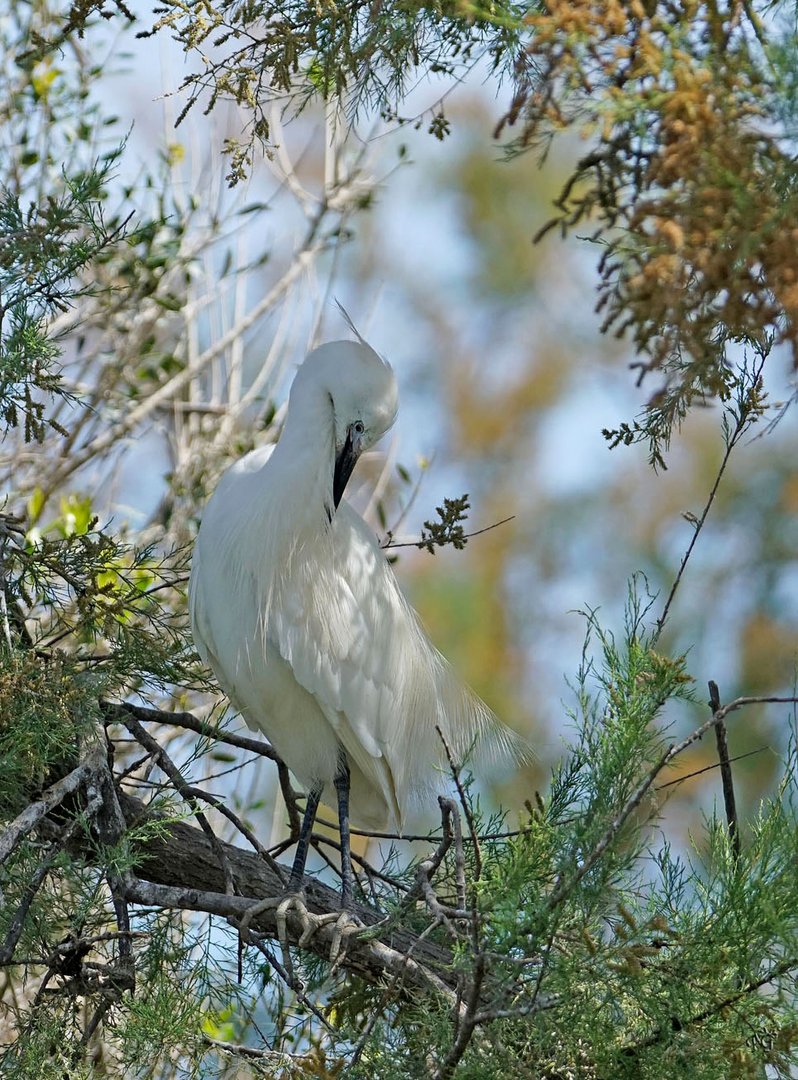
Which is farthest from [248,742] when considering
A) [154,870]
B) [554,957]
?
[554,957]

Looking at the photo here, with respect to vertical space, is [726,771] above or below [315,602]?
below

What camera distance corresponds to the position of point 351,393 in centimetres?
225

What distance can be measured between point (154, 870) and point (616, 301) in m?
1.30

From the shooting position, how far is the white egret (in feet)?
7.54

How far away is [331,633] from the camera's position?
2373mm

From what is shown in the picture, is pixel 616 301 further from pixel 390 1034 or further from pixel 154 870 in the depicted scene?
pixel 154 870

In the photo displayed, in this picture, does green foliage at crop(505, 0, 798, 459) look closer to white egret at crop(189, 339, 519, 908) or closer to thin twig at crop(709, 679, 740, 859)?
thin twig at crop(709, 679, 740, 859)

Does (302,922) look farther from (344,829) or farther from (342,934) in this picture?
(344,829)

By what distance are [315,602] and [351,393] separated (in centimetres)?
39

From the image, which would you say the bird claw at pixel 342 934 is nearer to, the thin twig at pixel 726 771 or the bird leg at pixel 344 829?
the bird leg at pixel 344 829

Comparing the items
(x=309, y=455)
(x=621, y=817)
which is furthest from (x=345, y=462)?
(x=621, y=817)

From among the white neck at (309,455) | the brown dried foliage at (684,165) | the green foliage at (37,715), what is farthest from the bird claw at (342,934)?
the brown dried foliage at (684,165)

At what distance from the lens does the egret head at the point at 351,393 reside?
7.39 feet

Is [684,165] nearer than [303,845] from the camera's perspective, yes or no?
Yes
